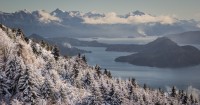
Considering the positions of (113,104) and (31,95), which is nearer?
(31,95)

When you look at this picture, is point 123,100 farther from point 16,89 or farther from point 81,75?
point 16,89

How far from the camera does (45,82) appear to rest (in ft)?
342

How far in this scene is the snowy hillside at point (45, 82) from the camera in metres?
98.4

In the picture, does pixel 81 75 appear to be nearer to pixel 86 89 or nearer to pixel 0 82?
pixel 86 89

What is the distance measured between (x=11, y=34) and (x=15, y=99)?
40.9 m

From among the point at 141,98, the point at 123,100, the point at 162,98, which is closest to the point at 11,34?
the point at 123,100

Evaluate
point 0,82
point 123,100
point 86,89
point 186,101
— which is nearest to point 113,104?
point 123,100

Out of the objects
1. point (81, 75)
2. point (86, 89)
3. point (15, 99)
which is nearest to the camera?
point (15, 99)

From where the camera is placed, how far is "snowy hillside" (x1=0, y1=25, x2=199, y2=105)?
98438 mm

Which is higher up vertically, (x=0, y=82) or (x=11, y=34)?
(x=11, y=34)

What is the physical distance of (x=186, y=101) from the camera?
592 feet

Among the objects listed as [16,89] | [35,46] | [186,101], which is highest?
[35,46]

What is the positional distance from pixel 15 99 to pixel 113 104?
3737 centimetres

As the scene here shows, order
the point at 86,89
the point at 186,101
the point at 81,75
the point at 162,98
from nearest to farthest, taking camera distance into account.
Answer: the point at 86,89, the point at 81,75, the point at 162,98, the point at 186,101
